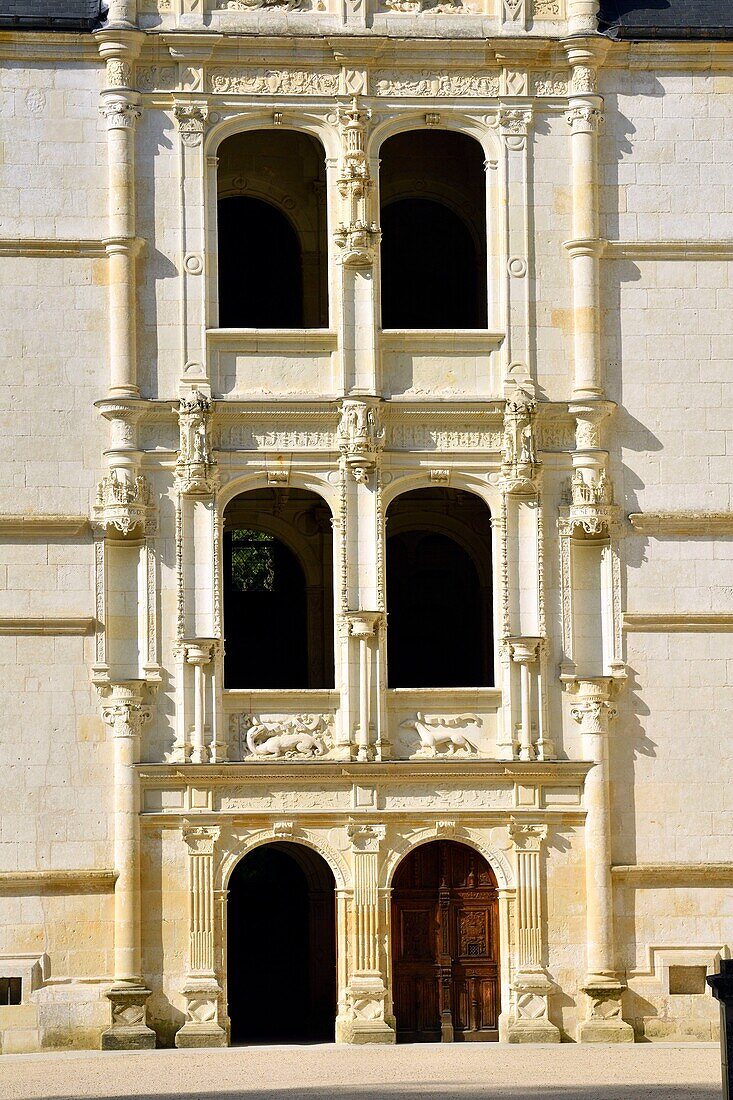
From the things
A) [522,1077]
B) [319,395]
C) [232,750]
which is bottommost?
[522,1077]

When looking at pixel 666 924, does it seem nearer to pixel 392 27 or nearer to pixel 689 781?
pixel 689 781

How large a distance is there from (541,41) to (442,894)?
11.6m

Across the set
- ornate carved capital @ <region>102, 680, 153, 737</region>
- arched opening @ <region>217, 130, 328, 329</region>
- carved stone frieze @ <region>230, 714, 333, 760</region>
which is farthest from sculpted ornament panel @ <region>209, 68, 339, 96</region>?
carved stone frieze @ <region>230, 714, 333, 760</region>

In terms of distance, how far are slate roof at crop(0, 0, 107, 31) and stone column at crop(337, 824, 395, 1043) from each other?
37.4 feet

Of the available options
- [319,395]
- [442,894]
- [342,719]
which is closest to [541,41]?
[319,395]

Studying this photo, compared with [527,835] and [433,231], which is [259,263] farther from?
[527,835]

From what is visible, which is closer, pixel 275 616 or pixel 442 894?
pixel 442 894

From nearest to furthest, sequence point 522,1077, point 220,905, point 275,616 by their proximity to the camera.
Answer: point 522,1077 → point 220,905 → point 275,616

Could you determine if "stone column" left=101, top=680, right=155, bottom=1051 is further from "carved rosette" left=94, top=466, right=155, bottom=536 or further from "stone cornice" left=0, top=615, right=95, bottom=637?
"carved rosette" left=94, top=466, right=155, bottom=536

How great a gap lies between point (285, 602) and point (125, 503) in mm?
6392

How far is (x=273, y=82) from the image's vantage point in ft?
101

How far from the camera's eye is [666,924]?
30219mm

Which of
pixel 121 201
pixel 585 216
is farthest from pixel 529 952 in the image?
pixel 121 201

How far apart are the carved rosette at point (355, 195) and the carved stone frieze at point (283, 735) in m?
6.20
